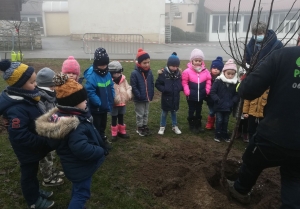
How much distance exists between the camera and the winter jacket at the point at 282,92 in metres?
2.41

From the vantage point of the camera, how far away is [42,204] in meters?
3.32

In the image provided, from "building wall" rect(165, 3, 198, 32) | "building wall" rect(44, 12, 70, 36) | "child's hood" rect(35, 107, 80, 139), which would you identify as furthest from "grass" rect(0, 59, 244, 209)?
"building wall" rect(165, 3, 198, 32)

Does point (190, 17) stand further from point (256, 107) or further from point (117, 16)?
point (256, 107)

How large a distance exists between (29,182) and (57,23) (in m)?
37.2

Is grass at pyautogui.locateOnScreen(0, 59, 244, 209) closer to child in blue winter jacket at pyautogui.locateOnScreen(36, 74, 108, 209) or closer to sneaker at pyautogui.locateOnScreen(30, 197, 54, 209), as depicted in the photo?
sneaker at pyautogui.locateOnScreen(30, 197, 54, 209)

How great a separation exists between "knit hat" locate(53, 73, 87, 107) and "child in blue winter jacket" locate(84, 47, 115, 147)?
5.27 feet

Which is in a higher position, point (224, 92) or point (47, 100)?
point (47, 100)

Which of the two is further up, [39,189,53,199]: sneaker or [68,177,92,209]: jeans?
[68,177,92,209]: jeans

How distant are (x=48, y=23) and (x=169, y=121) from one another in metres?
35.2

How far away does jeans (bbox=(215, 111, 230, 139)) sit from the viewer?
5426 mm

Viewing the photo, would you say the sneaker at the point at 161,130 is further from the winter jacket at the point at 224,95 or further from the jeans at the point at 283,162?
the jeans at the point at 283,162

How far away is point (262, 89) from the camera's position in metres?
2.60

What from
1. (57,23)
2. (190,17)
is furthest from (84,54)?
(190,17)

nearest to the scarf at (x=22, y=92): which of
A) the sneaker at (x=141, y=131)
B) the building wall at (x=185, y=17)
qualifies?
the sneaker at (x=141, y=131)
